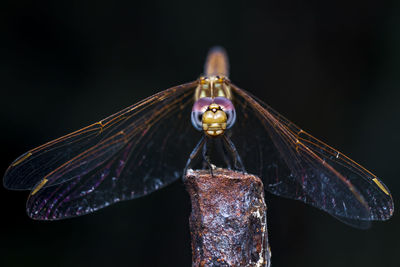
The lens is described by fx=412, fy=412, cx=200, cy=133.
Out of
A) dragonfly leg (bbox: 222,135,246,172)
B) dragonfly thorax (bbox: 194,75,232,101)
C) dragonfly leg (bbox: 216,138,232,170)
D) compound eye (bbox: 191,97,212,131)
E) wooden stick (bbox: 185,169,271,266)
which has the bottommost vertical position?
wooden stick (bbox: 185,169,271,266)

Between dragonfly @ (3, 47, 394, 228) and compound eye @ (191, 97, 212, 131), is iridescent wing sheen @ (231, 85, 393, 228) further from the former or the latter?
compound eye @ (191, 97, 212, 131)

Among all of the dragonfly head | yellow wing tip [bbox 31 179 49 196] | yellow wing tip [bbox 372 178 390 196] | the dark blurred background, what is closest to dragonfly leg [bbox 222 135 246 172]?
the dragonfly head

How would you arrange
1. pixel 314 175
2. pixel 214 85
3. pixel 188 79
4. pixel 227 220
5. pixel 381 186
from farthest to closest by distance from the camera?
pixel 188 79 → pixel 214 85 → pixel 314 175 → pixel 381 186 → pixel 227 220

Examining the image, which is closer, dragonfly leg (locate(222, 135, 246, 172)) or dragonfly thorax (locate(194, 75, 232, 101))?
dragonfly leg (locate(222, 135, 246, 172))

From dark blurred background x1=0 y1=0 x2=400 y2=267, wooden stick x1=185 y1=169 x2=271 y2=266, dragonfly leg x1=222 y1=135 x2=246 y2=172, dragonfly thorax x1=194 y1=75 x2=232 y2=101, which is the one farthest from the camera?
dark blurred background x1=0 y1=0 x2=400 y2=267

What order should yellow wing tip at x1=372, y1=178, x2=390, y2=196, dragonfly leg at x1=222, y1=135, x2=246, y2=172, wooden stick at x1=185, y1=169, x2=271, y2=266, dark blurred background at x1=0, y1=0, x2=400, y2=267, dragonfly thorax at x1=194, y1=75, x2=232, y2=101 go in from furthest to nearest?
dark blurred background at x1=0, y1=0, x2=400, y2=267 → dragonfly thorax at x1=194, y1=75, x2=232, y2=101 → dragonfly leg at x1=222, y1=135, x2=246, y2=172 → yellow wing tip at x1=372, y1=178, x2=390, y2=196 → wooden stick at x1=185, y1=169, x2=271, y2=266

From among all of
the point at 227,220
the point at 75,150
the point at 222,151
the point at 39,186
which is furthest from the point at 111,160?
the point at 227,220

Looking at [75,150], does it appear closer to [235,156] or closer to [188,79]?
[235,156]
